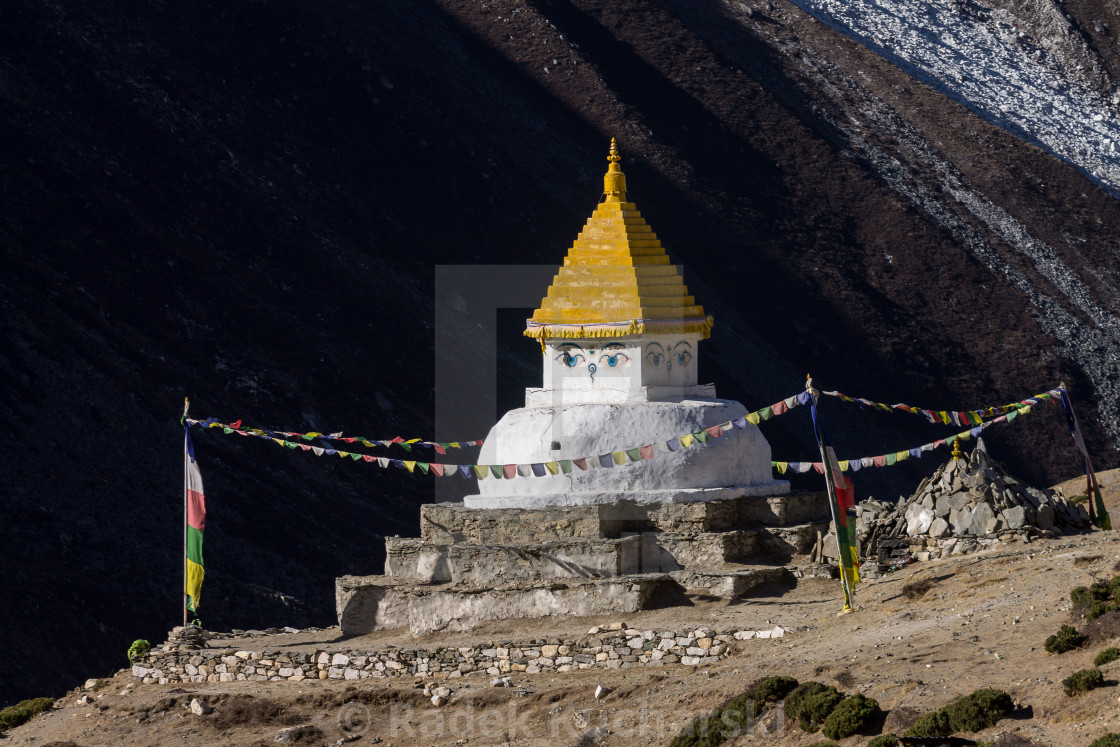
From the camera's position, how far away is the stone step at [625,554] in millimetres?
24297

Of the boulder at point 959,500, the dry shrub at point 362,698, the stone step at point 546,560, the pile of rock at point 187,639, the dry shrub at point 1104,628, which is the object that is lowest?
the dry shrub at point 362,698

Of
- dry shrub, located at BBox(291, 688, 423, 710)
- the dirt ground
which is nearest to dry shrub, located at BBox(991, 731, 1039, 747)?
the dirt ground

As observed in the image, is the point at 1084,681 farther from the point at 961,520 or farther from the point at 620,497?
the point at 620,497

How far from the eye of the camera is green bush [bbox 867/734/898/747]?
1669 cm

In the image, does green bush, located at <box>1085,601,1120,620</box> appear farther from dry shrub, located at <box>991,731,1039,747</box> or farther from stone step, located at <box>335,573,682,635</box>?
stone step, located at <box>335,573,682,635</box>

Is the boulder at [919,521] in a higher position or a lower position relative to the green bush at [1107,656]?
higher

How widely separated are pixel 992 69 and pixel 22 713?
72.5 m

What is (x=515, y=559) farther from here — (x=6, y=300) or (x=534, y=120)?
(x=534, y=120)

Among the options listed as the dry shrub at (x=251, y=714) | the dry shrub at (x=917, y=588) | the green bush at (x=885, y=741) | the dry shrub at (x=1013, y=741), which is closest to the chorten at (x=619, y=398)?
the dry shrub at (x=917, y=588)

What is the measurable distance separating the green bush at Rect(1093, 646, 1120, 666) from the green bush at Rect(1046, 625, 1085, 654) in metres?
0.63

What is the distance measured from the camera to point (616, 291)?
26281 mm

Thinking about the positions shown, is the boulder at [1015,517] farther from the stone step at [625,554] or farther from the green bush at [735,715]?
the green bush at [735,715]

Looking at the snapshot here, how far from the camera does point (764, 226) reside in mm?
69938

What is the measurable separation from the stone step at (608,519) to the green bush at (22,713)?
6054 millimetres
